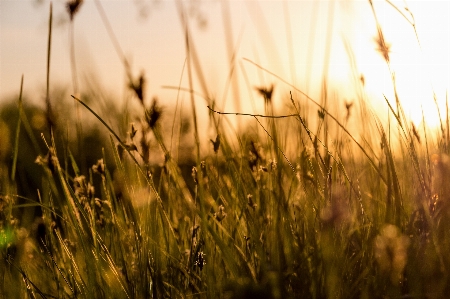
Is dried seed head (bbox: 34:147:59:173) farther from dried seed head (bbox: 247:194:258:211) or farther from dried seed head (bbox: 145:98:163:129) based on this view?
dried seed head (bbox: 247:194:258:211)

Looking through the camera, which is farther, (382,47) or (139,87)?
(382,47)

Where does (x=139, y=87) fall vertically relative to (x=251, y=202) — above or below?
above

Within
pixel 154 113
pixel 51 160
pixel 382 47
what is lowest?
pixel 51 160

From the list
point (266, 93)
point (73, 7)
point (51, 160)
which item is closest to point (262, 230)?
point (266, 93)

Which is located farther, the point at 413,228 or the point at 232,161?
the point at 232,161

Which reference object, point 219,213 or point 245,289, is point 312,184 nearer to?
point 219,213

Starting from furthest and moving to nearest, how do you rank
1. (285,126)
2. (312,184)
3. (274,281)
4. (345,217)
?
(285,126), (312,184), (345,217), (274,281)

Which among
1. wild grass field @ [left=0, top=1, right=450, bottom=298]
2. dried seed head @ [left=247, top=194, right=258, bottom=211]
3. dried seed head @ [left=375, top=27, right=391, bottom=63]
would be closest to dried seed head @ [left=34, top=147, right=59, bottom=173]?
wild grass field @ [left=0, top=1, right=450, bottom=298]

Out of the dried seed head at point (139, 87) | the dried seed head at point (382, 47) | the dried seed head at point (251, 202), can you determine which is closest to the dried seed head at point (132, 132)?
the dried seed head at point (139, 87)

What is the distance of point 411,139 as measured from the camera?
4.83 feet

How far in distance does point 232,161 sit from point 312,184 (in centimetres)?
23

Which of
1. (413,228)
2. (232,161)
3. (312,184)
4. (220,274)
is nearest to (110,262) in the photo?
(220,274)

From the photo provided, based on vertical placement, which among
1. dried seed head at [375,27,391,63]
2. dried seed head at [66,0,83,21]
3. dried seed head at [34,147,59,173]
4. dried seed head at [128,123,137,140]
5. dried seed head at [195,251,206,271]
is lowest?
dried seed head at [195,251,206,271]

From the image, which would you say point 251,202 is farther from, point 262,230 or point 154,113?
point 154,113
